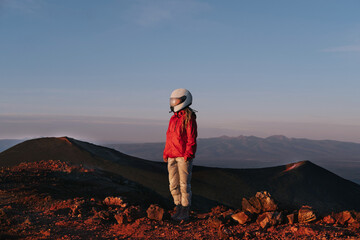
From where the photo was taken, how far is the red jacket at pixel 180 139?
6973 mm

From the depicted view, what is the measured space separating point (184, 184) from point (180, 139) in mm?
1006

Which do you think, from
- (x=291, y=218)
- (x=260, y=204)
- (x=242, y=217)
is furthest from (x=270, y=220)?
(x=260, y=204)

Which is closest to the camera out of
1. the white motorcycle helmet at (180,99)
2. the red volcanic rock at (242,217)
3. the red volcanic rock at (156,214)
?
the red volcanic rock at (242,217)

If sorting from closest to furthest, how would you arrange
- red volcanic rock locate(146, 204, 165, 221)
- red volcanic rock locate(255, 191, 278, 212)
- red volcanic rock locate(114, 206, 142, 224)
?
1. red volcanic rock locate(255, 191, 278, 212)
2. red volcanic rock locate(114, 206, 142, 224)
3. red volcanic rock locate(146, 204, 165, 221)

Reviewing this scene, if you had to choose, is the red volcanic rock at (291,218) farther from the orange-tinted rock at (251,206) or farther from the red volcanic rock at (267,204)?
the orange-tinted rock at (251,206)

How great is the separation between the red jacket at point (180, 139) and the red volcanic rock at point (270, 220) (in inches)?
74.7

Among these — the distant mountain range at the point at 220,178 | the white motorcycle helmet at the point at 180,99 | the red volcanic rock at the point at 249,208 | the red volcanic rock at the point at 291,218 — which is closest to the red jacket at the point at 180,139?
the white motorcycle helmet at the point at 180,99

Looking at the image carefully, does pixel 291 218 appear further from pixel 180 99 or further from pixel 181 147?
pixel 180 99

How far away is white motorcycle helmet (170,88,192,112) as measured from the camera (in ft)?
24.0

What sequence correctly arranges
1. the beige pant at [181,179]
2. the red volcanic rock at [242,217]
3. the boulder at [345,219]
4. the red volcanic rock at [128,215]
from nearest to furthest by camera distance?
the boulder at [345,219], the red volcanic rock at [242,217], the red volcanic rock at [128,215], the beige pant at [181,179]

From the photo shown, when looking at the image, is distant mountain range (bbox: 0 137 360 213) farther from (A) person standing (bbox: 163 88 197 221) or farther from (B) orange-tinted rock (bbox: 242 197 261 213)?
(B) orange-tinted rock (bbox: 242 197 261 213)

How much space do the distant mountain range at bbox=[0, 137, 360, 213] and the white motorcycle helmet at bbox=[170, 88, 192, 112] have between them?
705cm

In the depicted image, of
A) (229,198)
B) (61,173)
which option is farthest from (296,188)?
(61,173)

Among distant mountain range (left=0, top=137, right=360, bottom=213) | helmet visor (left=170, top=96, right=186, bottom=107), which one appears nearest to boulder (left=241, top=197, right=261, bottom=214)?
helmet visor (left=170, top=96, right=186, bottom=107)
